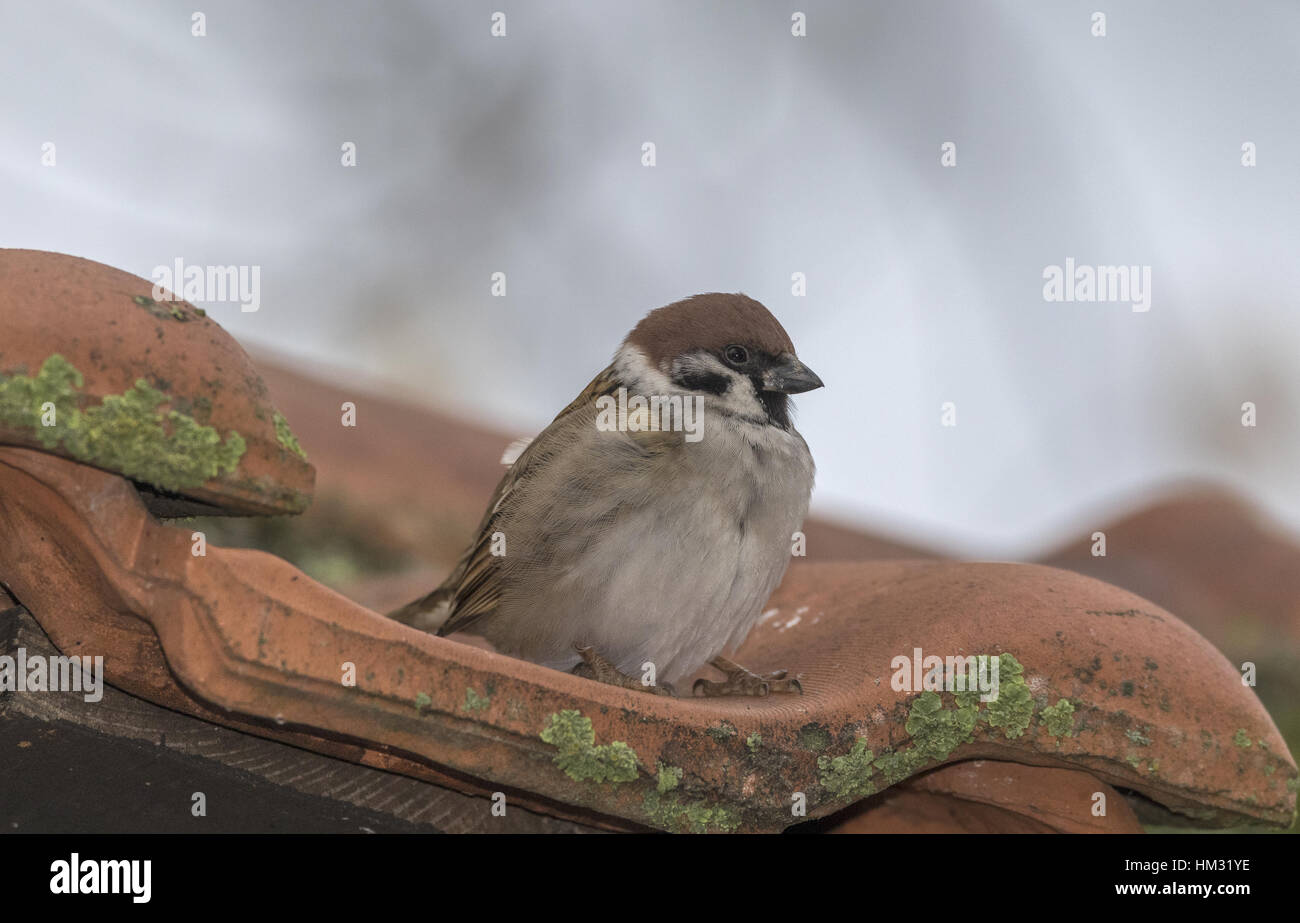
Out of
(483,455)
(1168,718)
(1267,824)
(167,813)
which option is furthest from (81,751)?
(483,455)

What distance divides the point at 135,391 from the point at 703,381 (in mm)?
1707

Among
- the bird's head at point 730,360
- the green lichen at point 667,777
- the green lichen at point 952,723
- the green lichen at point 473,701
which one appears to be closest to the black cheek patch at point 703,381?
the bird's head at point 730,360

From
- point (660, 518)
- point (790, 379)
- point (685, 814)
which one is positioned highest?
point (790, 379)

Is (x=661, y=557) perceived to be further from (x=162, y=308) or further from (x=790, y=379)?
(x=162, y=308)

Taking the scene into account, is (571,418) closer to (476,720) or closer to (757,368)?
(757,368)

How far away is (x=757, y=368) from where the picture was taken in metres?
3.27

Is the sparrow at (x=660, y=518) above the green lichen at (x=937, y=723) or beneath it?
above

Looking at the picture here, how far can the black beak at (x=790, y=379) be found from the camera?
324cm

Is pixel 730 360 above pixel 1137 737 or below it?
above

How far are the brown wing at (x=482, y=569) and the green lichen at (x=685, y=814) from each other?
105 centimetres

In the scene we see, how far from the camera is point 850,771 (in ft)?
7.41

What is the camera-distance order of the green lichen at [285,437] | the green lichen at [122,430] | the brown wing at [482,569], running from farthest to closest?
the brown wing at [482,569] → the green lichen at [285,437] → the green lichen at [122,430]

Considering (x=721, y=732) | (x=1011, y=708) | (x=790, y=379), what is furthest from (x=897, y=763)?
(x=790, y=379)

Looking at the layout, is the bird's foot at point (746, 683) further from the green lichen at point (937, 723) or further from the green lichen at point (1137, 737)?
the green lichen at point (1137, 737)
